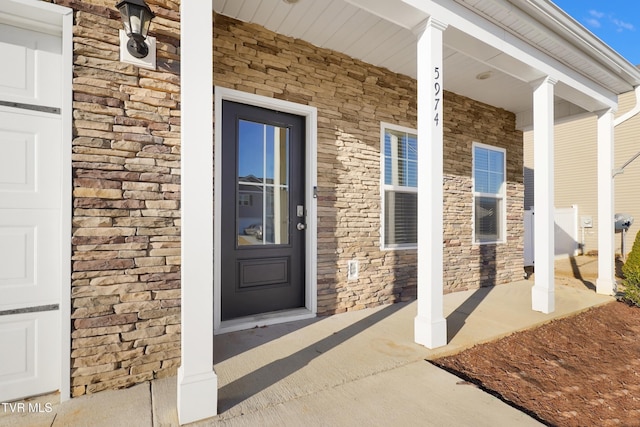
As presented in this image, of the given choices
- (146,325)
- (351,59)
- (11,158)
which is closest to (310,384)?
(146,325)

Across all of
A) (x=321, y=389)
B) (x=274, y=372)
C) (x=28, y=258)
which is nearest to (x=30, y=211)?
(x=28, y=258)

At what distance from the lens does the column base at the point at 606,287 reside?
4.26 metres

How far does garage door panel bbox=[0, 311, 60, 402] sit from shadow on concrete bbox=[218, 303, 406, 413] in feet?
3.43

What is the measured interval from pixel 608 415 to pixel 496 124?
4.36 metres

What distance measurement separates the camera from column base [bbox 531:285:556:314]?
11.1 feet

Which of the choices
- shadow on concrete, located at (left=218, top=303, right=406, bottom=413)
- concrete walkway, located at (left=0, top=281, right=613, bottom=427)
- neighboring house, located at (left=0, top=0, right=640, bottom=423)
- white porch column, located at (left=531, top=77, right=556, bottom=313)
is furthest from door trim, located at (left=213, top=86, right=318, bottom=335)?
white porch column, located at (left=531, top=77, right=556, bottom=313)

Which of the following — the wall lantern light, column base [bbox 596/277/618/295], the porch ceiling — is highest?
the porch ceiling

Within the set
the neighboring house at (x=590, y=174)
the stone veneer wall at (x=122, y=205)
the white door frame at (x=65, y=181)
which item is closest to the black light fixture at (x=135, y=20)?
the stone veneer wall at (x=122, y=205)

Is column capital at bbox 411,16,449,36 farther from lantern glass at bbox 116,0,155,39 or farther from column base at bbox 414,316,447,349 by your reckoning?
column base at bbox 414,316,447,349

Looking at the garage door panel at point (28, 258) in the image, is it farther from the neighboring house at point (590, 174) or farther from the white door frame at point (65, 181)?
the neighboring house at point (590, 174)

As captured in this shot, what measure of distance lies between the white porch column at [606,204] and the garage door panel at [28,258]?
20.2 ft

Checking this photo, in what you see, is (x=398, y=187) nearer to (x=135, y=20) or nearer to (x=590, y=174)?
(x=135, y=20)

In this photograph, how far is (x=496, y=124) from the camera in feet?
16.5

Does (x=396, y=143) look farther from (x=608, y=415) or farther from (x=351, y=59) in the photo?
(x=608, y=415)
